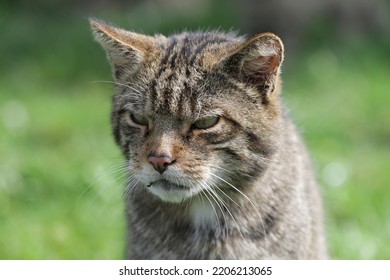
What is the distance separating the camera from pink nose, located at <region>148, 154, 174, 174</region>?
11.7ft

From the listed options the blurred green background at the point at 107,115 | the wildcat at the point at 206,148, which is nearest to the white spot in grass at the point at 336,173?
the blurred green background at the point at 107,115

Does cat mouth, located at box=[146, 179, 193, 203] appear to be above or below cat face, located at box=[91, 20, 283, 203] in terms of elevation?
below

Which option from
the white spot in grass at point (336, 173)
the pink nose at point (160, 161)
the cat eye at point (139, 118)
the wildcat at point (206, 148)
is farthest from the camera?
the white spot in grass at point (336, 173)

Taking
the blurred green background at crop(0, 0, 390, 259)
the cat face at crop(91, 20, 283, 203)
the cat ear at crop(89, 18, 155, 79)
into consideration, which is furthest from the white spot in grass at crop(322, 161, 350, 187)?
the cat ear at crop(89, 18, 155, 79)

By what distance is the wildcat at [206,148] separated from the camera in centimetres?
367

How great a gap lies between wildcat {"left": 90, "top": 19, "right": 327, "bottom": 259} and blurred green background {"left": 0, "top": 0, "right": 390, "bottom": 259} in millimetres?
414

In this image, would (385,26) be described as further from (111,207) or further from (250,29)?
(111,207)

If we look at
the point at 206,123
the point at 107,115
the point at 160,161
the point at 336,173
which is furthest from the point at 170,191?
the point at 336,173

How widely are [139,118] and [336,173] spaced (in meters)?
2.63

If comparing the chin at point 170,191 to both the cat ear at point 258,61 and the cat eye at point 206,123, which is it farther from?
the cat ear at point 258,61

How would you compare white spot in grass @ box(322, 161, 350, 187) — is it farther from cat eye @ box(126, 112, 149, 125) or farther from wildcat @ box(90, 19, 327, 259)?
cat eye @ box(126, 112, 149, 125)

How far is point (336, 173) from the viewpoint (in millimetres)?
6055

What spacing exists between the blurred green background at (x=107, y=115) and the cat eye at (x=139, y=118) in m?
0.39
